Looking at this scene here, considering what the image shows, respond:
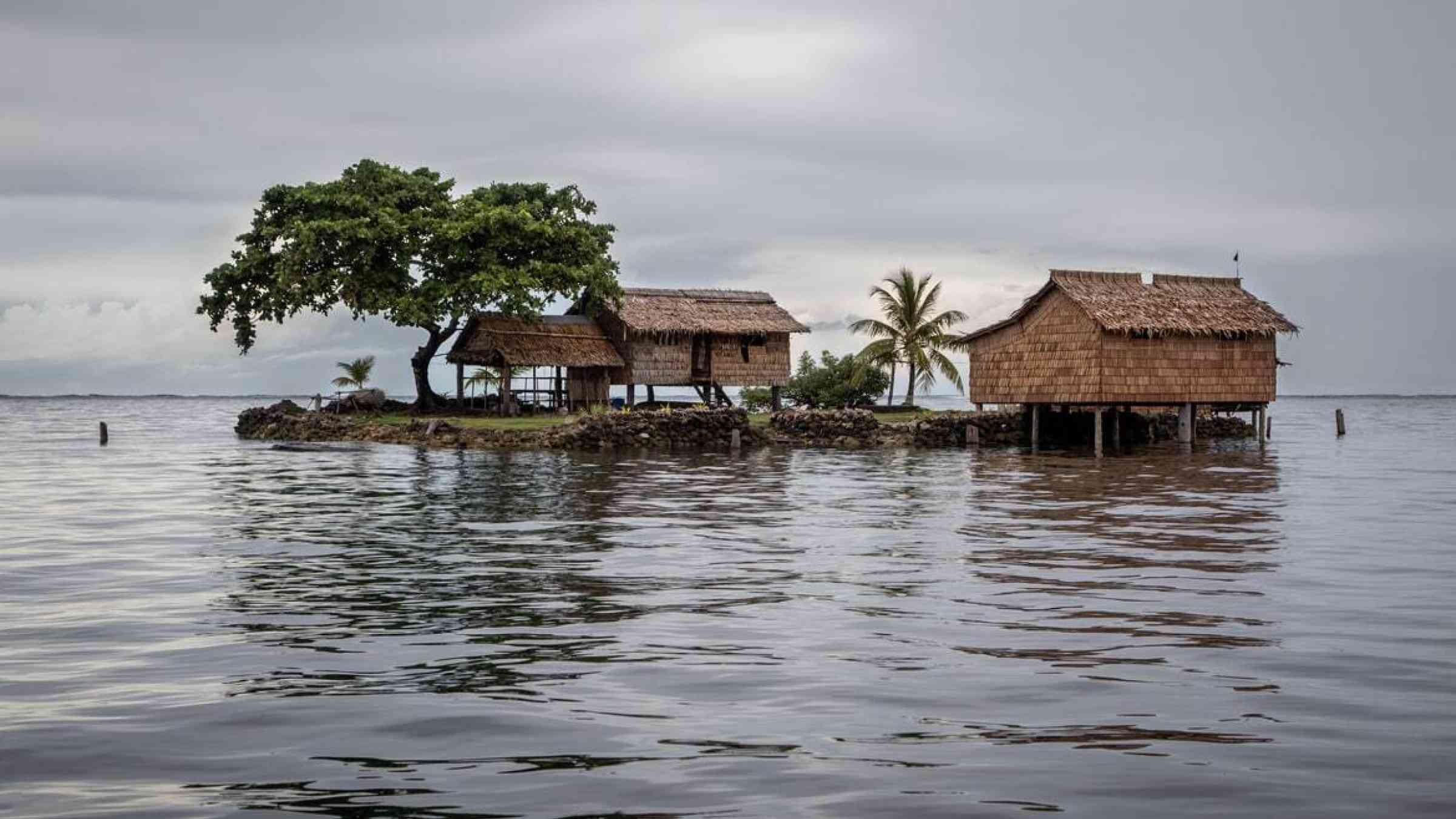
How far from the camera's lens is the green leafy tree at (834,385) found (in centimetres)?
6022

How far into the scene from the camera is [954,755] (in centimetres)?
714

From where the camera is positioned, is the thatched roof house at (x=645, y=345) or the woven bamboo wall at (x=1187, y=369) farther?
the thatched roof house at (x=645, y=345)

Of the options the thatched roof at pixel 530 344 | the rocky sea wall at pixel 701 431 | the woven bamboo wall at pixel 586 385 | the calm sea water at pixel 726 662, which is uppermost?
the thatched roof at pixel 530 344

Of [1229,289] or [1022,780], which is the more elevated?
[1229,289]

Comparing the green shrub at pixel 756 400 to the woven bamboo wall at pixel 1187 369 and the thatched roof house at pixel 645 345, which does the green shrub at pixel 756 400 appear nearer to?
the thatched roof house at pixel 645 345

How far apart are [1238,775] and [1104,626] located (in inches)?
176

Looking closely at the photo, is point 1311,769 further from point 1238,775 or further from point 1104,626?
point 1104,626

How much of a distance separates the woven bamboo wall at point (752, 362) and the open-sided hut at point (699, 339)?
24 millimetres

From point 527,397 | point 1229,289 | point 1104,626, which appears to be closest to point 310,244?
point 527,397

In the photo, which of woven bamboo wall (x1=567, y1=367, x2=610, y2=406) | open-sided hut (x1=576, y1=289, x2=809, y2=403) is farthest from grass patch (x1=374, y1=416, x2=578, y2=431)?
open-sided hut (x1=576, y1=289, x2=809, y2=403)

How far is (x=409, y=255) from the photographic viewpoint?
51.1 m

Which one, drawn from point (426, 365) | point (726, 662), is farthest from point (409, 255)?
point (726, 662)

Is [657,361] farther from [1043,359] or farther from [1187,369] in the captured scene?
[1187,369]

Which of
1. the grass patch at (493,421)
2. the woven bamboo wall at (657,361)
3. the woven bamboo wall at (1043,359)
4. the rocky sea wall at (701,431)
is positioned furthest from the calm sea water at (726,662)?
the woven bamboo wall at (657,361)
